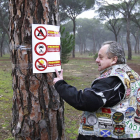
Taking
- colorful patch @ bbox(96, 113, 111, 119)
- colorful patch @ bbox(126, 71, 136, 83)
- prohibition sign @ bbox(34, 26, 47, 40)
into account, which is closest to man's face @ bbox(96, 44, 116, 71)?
colorful patch @ bbox(126, 71, 136, 83)

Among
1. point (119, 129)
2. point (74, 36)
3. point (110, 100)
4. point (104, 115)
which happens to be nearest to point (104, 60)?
point (110, 100)

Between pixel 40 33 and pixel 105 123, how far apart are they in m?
1.04

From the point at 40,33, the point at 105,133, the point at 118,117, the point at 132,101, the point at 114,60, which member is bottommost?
the point at 105,133

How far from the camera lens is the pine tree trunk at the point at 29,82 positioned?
5.93 feet

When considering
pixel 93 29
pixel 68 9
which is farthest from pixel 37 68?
pixel 93 29

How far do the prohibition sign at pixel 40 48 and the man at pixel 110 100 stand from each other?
0.39 m

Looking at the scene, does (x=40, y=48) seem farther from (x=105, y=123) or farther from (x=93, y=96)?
(x=105, y=123)

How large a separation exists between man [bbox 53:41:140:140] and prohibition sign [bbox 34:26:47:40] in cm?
51

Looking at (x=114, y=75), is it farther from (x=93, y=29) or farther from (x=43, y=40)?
(x=93, y=29)

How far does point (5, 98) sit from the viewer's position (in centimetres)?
563

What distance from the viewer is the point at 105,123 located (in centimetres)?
150

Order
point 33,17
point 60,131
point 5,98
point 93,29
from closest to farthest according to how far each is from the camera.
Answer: point 33,17 → point 60,131 → point 5,98 → point 93,29

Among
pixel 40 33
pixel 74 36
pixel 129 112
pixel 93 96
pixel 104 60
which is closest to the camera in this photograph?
pixel 93 96

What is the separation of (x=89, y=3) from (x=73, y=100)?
90.2ft
